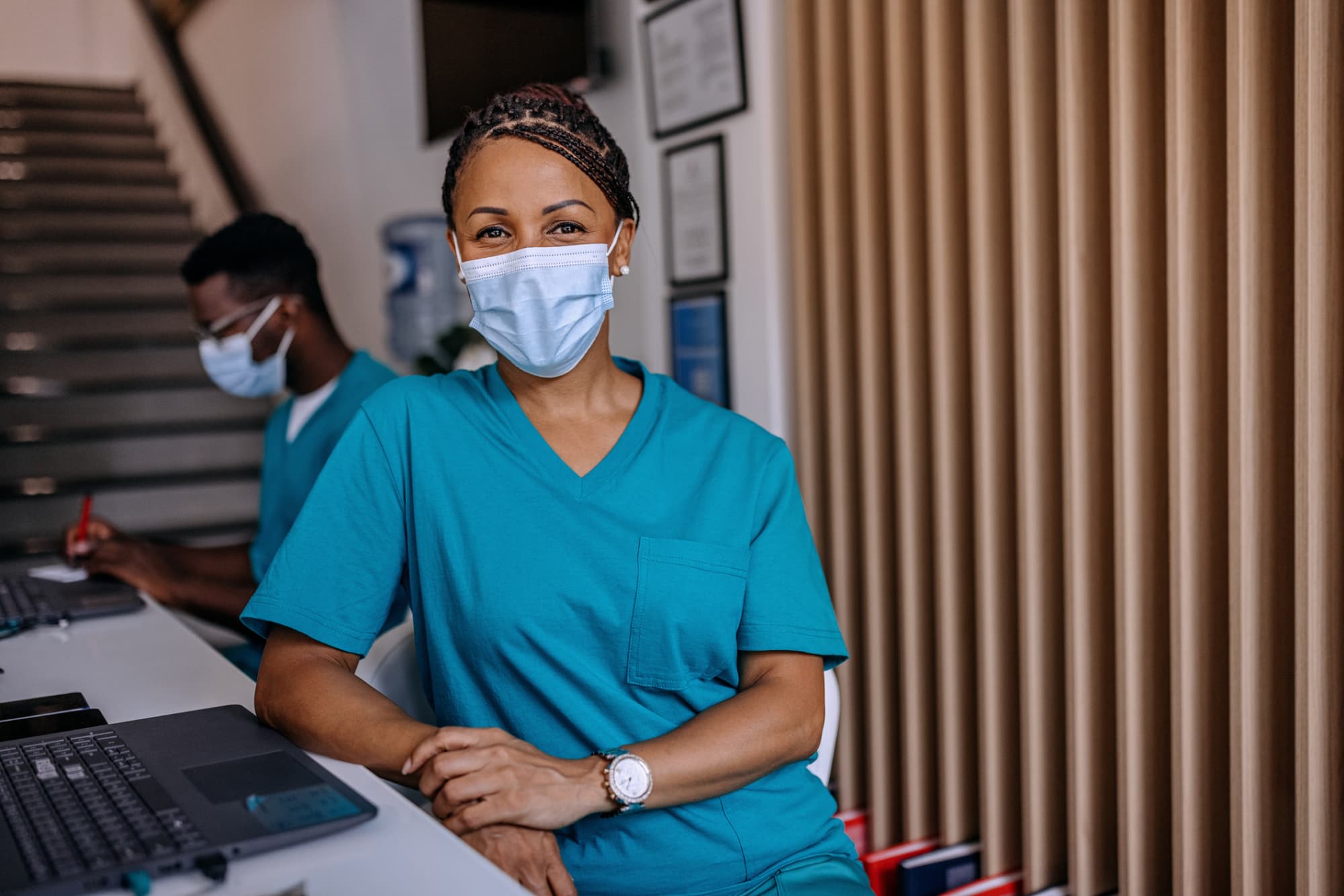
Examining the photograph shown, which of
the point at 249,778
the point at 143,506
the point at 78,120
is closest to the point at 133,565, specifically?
the point at 249,778

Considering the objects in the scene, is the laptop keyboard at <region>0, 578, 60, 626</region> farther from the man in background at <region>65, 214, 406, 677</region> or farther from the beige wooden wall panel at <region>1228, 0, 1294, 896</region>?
the beige wooden wall panel at <region>1228, 0, 1294, 896</region>

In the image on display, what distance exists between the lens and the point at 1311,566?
132cm

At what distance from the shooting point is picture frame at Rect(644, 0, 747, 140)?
226 cm

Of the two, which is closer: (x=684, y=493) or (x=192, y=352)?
(x=684, y=493)

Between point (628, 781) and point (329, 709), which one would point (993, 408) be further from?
point (329, 709)

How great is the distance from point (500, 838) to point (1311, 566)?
3.29ft

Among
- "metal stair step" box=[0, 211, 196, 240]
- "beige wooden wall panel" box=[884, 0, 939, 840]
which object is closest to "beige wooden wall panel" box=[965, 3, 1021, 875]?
"beige wooden wall panel" box=[884, 0, 939, 840]

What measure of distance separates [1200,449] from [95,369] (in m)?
4.32

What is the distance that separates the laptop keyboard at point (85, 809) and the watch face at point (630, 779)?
0.37 metres

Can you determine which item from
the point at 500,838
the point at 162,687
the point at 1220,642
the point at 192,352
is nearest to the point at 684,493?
the point at 500,838

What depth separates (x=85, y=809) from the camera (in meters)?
0.90

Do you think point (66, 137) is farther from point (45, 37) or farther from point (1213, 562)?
point (1213, 562)

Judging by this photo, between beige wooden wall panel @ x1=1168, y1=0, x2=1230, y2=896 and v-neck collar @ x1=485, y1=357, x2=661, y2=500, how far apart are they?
2.39 feet

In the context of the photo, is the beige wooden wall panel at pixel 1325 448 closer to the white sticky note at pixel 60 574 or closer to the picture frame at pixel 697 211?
the picture frame at pixel 697 211
